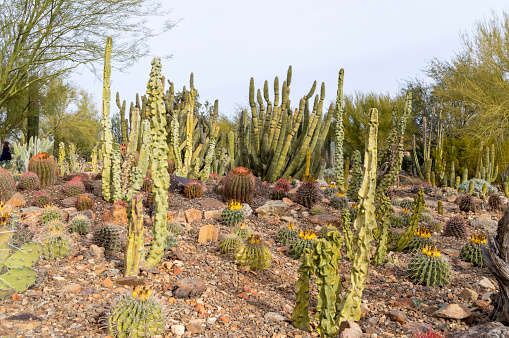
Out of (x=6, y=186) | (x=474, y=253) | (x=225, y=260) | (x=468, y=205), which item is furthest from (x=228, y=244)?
(x=468, y=205)

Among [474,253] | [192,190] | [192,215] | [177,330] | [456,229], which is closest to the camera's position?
[177,330]

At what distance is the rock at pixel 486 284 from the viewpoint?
4723 millimetres

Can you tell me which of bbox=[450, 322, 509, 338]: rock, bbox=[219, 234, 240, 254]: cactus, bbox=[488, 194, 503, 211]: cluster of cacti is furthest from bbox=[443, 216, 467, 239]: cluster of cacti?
bbox=[450, 322, 509, 338]: rock

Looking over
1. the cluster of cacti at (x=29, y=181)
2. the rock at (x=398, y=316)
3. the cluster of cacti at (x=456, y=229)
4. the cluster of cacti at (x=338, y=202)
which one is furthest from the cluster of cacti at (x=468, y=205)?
the cluster of cacti at (x=29, y=181)

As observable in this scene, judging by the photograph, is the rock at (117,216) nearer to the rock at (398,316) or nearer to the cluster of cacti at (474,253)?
the rock at (398,316)

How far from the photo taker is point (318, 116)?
36.1ft

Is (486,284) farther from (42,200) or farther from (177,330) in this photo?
(42,200)

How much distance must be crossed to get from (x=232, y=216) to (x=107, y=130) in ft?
9.17

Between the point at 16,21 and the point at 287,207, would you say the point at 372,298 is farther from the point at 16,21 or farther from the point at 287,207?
the point at 16,21

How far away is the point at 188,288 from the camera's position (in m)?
4.10

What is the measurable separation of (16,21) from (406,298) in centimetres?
1559

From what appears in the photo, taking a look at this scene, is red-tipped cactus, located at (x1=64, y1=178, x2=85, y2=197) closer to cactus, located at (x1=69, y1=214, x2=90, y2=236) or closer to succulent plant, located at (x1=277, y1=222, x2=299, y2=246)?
cactus, located at (x1=69, y1=214, x2=90, y2=236)

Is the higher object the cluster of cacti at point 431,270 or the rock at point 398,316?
the cluster of cacti at point 431,270

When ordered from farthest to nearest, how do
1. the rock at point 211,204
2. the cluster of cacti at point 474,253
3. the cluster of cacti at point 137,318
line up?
1. the rock at point 211,204
2. the cluster of cacti at point 474,253
3. the cluster of cacti at point 137,318
